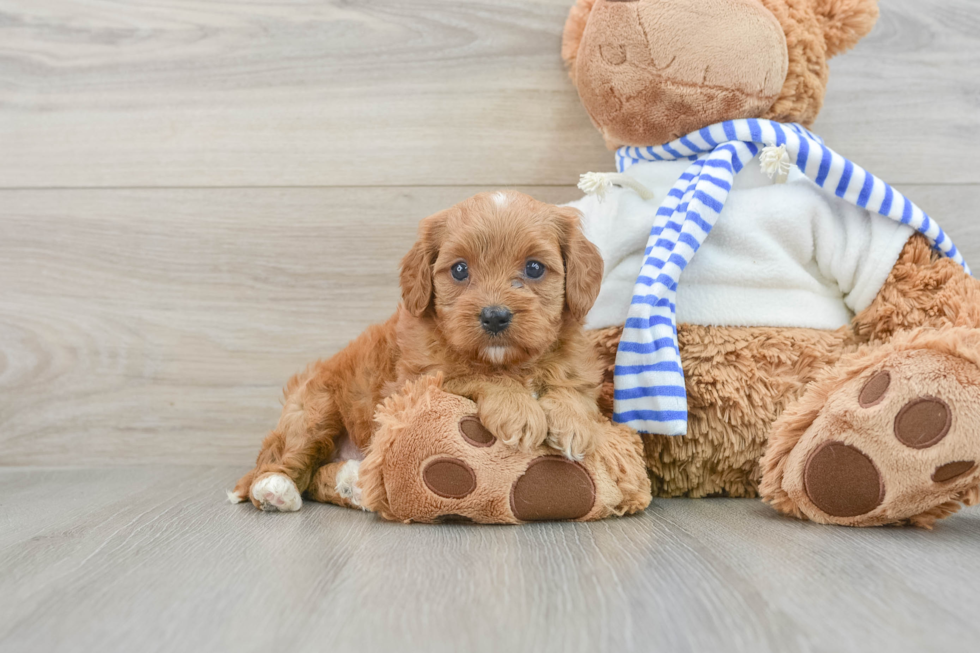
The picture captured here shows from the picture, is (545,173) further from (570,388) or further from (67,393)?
(67,393)

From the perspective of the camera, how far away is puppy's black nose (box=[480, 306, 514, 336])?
4.06 feet

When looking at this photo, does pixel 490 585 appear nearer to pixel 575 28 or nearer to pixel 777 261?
pixel 777 261

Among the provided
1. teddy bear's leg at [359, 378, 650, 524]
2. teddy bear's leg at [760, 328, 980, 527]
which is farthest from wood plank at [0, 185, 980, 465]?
teddy bear's leg at [760, 328, 980, 527]

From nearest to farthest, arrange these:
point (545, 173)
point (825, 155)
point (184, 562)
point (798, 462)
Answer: point (184, 562) → point (798, 462) → point (825, 155) → point (545, 173)

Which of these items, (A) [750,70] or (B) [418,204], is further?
(B) [418,204]

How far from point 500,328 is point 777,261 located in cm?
66

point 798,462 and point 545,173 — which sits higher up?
point 545,173

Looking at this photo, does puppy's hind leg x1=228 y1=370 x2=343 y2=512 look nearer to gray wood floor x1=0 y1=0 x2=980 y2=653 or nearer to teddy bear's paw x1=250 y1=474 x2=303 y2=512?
teddy bear's paw x1=250 y1=474 x2=303 y2=512

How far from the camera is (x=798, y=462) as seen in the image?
127cm

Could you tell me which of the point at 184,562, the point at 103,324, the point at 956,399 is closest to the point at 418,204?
the point at 103,324

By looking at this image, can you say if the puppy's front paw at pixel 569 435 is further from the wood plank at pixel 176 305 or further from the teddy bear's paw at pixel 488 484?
the wood plank at pixel 176 305

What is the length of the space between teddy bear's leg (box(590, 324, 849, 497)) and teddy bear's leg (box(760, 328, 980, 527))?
143 millimetres

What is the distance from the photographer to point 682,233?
143 centimetres

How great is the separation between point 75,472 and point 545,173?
5.14ft
